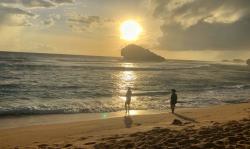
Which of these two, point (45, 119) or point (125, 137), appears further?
point (45, 119)

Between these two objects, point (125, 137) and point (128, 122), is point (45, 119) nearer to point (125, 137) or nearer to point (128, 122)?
point (128, 122)

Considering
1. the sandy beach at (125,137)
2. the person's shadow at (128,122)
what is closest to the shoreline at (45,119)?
the person's shadow at (128,122)

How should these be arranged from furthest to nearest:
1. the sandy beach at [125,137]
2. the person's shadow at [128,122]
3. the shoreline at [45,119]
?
1. the shoreline at [45,119]
2. the person's shadow at [128,122]
3. the sandy beach at [125,137]

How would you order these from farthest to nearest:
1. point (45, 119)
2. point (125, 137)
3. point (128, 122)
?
point (45, 119) < point (128, 122) < point (125, 137)

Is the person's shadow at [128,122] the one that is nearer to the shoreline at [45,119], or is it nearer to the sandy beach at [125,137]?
the sandy beach at [125,137]

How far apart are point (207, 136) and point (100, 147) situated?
334cm

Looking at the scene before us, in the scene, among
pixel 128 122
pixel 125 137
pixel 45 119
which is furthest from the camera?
pixel 45 119

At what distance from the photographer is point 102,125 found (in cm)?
1688

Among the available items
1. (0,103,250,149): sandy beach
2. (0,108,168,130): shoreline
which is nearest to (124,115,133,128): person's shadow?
(0,103,250,149): sandy beach

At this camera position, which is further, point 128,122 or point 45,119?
point 45,119

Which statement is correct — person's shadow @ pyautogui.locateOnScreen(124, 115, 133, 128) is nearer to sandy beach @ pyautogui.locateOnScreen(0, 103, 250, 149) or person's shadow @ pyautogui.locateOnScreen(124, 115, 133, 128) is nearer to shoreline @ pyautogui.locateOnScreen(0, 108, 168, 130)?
sandy beach @ pyautogui.locateOnScreen(0, 103, 250, 149)

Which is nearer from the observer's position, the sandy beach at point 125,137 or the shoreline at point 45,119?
the sandy beach at point 125,137

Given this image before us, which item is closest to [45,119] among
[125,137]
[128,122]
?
[128,122]

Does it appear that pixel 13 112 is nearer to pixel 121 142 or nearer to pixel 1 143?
pixel 1 143
